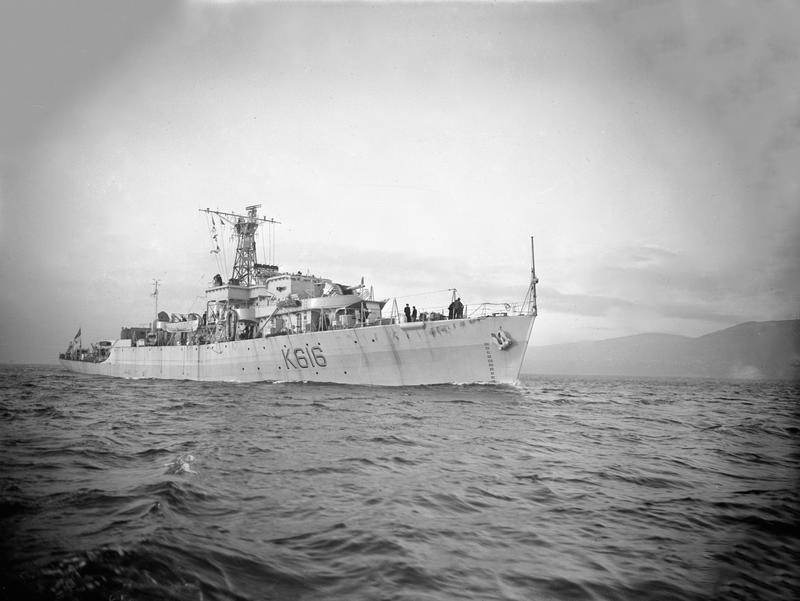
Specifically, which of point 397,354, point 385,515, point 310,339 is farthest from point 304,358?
point 385,515

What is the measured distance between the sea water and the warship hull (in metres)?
10.6

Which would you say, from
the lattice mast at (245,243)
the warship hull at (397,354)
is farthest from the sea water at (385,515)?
the lattice mast at (245,243)

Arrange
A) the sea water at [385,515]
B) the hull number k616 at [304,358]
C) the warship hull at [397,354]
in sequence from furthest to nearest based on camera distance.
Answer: the hull number k616 at [304,358]
the warship hull at [397,354]
the sea water at [385,515]

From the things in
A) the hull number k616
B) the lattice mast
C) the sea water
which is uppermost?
the lattice mast

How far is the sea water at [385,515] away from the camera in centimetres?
346

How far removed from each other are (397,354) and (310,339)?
223 inches

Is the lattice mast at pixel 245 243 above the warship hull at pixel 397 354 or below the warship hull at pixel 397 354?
above

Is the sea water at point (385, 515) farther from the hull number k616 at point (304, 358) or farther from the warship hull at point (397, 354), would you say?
the hull number k616 at point (304, 358)

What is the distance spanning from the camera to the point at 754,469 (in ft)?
27.0

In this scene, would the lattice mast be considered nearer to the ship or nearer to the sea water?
the ship

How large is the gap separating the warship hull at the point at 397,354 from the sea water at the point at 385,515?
10.6m

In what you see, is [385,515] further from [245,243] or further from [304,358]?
[245,243]

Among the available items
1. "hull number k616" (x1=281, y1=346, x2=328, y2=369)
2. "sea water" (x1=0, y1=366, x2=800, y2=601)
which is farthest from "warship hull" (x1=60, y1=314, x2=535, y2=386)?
"sea water" (x1=0, y1=366, x2=800, y2=601)

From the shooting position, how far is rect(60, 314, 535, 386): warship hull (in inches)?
840
